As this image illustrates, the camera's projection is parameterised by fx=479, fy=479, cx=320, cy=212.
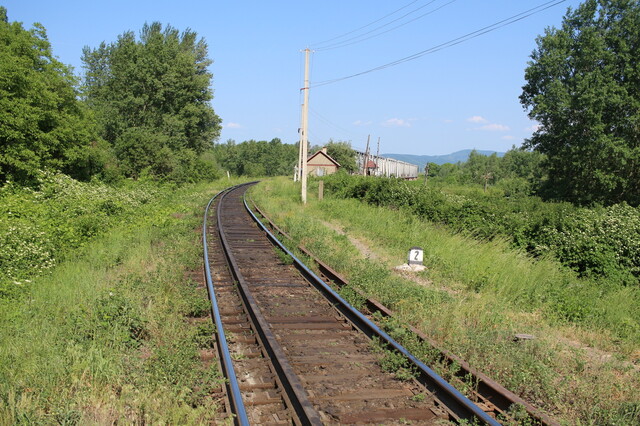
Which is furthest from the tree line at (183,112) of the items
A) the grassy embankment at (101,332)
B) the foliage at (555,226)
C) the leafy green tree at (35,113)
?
the grassy embankment at (101,332)

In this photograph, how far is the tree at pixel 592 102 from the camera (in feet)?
111

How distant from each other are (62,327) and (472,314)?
580 cm

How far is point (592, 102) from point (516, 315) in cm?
3205

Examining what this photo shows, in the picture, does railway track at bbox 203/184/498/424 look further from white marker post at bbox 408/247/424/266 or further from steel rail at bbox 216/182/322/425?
white marker post at bbox 408/247/424/266

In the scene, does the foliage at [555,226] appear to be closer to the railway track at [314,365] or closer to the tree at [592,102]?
the railway track at [314,365]

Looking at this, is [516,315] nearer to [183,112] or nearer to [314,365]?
[314,365]

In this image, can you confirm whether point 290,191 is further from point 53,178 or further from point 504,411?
point 504,411

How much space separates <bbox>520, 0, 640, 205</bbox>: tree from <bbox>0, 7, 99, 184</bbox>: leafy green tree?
3275cm

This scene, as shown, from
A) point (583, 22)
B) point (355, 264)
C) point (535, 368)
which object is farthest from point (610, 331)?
point (583, 22)

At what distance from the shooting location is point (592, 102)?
111 feet

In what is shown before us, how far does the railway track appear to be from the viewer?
447cm

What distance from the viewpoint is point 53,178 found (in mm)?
21406

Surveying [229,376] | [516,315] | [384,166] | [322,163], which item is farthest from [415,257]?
[322,163]

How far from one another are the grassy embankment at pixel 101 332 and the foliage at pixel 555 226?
8.52 metres
